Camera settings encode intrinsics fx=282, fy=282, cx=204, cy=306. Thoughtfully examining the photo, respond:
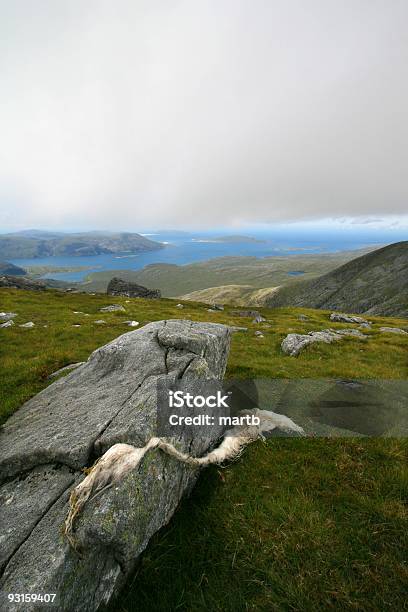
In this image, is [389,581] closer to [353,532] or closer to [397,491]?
[353,532]

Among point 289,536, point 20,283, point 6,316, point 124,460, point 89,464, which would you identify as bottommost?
point 20,283

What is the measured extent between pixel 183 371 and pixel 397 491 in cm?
571

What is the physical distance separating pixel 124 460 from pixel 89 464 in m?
1.25

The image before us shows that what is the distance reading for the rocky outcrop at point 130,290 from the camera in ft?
279

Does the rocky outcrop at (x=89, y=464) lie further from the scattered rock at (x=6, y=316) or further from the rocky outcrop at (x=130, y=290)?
the rocky outcrop at (x=130, y=290)

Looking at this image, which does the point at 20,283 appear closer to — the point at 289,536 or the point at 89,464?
the point at 89,464

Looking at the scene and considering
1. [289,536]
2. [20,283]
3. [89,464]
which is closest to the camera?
[289,536]

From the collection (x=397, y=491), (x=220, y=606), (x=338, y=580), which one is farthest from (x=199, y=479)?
(x=397, y=491)

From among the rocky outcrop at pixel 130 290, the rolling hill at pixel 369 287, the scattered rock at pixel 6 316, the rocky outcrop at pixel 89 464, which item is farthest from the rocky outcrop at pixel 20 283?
the rolling hill at pixel 369 287

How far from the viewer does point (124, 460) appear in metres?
5.43

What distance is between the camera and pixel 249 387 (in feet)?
41.3

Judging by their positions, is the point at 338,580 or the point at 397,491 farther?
the point at 397,491

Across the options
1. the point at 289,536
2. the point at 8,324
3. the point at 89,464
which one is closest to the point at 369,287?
the point at 8,324

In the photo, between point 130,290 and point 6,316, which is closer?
point 6,316
